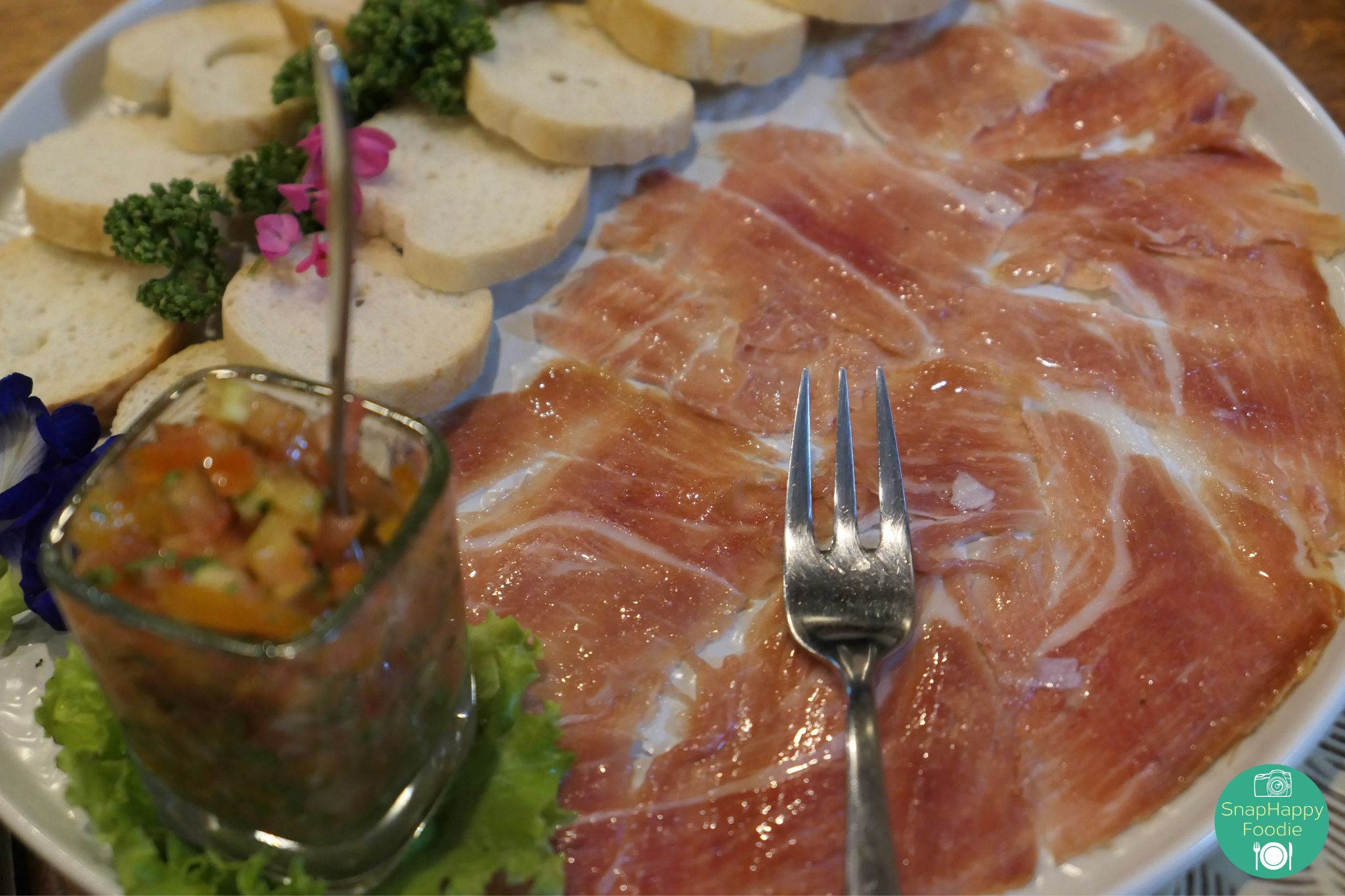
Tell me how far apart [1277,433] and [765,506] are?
122cm

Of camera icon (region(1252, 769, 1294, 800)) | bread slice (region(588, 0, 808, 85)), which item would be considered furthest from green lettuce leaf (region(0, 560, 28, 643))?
camera icon (region(1252, 769, 1294, 800))

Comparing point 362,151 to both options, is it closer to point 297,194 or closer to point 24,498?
point 297,194

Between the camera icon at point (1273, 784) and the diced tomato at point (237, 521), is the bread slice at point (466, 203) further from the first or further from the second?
the camera icon at point (1273, 784)

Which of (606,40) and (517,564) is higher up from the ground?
(606,40)

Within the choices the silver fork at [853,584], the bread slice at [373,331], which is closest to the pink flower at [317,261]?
the bread slice at [373,331]

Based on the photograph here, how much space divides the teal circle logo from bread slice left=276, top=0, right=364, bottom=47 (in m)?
2.92

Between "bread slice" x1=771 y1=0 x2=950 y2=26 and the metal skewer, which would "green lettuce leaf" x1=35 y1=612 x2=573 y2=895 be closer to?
the metal skewer

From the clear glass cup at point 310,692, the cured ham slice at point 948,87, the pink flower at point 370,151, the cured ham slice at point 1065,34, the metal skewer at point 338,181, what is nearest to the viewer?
the metal skewer at point 338,181

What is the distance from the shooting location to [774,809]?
6.13ft

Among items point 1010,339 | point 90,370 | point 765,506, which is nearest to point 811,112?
point 1010,339

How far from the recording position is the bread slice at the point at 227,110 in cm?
292

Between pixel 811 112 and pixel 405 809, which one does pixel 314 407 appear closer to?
pixel 405 809

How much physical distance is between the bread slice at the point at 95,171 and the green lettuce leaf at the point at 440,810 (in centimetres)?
136

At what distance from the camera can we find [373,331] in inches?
101
